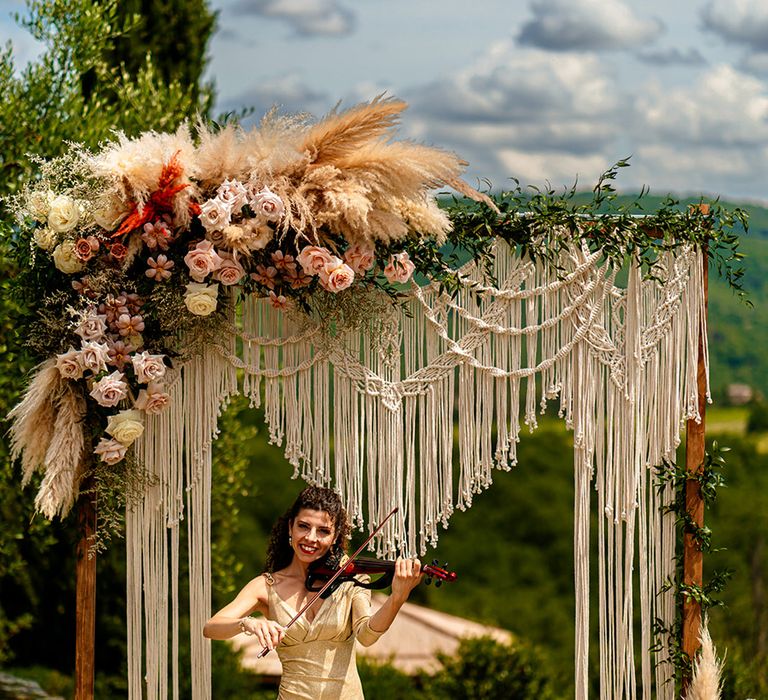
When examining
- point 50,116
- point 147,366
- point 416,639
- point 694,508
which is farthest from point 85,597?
point 416,639

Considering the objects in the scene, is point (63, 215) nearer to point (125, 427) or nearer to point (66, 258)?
point (66, 258)

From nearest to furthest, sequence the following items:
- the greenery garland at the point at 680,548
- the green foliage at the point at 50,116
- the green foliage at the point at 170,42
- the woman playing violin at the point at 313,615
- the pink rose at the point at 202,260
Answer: the woman playing violin at the point at 313,615, the pink rose at the point at 202,260, the greenery garland at the point at 680,548, the green foliage at the point at 50,116, the green foliage at the point at 170,42

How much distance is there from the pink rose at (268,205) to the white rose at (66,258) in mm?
750

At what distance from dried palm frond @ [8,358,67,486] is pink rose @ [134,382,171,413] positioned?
29 cm

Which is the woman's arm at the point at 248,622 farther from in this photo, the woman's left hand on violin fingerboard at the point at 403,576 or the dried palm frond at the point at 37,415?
the dried palm frond at the point at 37,415

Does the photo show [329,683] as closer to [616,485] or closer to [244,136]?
[616,485]

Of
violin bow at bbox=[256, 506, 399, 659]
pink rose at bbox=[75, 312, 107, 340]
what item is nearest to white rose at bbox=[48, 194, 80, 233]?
pink rose at bbox=[75, 312, 107, 340]

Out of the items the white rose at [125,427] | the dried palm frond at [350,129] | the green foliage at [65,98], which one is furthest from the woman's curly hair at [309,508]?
the green foliage at [65,98]

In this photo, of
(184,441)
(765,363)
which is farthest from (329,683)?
(765,363)

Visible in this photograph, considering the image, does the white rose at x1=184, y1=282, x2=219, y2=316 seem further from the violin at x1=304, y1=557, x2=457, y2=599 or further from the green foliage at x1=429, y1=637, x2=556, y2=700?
the green foliage at x1=429, y1=637, x2=556, y2=700

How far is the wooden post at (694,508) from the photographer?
13.4ft

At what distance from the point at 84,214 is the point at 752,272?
51.2 ft

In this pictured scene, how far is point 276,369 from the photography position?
3.99 metres

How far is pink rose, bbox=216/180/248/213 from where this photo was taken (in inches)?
145
